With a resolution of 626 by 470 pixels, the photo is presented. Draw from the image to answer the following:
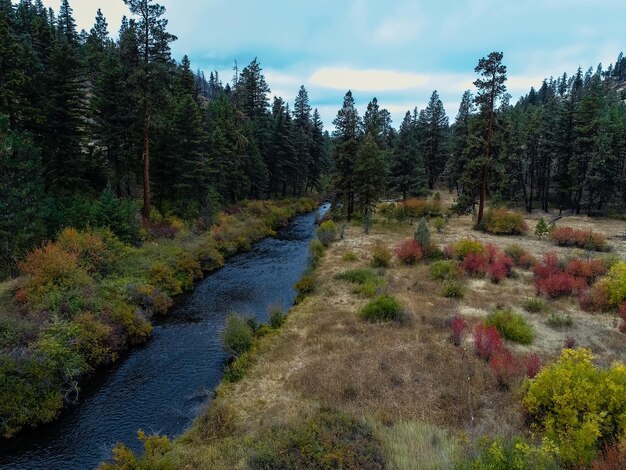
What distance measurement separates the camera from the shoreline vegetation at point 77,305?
13.0m

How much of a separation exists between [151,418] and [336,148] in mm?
35902

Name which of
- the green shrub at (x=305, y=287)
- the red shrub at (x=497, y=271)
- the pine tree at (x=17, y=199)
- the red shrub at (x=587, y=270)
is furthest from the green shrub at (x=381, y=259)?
the pine tree at (x=17, y=199)

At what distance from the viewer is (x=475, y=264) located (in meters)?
24.7

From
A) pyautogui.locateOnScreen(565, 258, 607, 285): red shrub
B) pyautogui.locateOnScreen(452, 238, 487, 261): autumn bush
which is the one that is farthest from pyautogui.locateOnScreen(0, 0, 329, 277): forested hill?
pyautogui.locateOnScreen(565, 258, 607, 285): red shrub

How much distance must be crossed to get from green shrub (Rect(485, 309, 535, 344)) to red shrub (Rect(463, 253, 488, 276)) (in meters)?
7.30

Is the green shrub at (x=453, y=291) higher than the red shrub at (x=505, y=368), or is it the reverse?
the green shrub at (x=453, y=291)

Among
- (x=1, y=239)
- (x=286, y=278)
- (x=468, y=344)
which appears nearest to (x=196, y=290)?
(x=286, y=278)

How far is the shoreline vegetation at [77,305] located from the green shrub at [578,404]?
597 inches

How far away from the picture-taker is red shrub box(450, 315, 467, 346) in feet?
51.5

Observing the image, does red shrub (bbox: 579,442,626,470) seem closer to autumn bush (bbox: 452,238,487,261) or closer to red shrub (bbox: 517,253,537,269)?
red shrub (bbox: 517,253,537,269)

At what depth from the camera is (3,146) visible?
68.8 feet

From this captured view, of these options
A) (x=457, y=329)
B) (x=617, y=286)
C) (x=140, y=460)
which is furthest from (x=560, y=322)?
(x=140, y=460)

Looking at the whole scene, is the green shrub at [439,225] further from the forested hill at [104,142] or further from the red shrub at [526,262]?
the forested hill at [104,142]

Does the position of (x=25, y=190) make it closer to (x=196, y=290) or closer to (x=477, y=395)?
(x=196, y=290)
